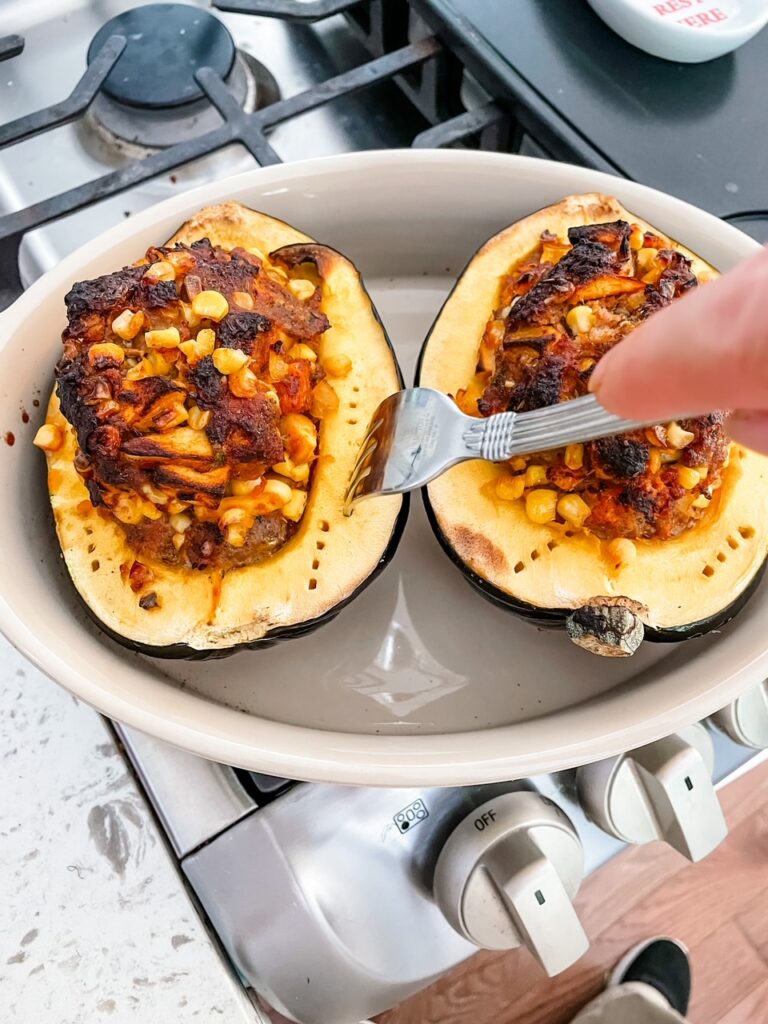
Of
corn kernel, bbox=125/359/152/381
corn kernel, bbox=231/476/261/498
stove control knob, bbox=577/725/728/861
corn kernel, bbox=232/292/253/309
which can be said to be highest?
corn kernel, bbox=125/359/152/381

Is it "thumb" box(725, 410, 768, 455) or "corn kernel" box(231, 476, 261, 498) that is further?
"corn kernel" box(231, 476, 261, 498)

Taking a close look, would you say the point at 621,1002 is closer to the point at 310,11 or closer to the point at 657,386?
the point at 657,386

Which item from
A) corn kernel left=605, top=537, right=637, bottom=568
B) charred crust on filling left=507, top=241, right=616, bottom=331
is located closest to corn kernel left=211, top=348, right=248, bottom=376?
charred crust on filling left=507, top=241, right=616, bottom=331

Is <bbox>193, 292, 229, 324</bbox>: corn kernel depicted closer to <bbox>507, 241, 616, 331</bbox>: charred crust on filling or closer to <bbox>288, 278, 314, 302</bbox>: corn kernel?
<bbox>288, 278, 314, 302</bbox>: corn kernel

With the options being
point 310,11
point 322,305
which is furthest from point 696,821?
point 310,11

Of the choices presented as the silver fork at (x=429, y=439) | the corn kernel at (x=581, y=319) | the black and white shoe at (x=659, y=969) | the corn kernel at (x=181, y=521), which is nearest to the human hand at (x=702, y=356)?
the silver fork at (x=429, y=439)

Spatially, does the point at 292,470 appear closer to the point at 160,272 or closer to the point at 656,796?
the point at 160,272

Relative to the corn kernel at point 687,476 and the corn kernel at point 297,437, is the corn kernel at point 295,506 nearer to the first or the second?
the corn kernel at point 297,437

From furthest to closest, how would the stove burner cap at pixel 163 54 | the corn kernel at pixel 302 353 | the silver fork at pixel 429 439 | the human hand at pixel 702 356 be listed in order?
the stove burner cap at pixel 163 54, the corn kernel at pixel 302 353, the silver fork at pixel 429 439, the human hand at pixel 702 356

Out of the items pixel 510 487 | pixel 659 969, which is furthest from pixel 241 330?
pixel 659 969
